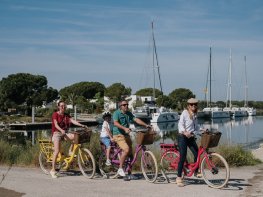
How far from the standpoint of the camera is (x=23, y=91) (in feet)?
312

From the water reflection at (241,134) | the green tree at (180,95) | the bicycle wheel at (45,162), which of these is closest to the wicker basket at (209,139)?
the water reflection at (241,134)

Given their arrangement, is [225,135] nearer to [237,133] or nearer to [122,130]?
[237,133]

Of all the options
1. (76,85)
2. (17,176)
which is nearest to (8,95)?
(76,85)

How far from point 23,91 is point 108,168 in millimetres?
87936

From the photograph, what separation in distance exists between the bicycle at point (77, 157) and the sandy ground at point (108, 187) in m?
0.20

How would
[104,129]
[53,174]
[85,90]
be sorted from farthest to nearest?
1. [85,90]
2. [104,129]
3. [53,174]

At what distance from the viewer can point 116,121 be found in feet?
31.2

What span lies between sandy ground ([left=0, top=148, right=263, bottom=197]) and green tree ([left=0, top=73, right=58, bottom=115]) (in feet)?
266

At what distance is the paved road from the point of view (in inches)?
317

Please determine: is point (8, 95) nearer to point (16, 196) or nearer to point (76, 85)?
point (76, 85)

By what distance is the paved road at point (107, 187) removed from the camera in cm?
805

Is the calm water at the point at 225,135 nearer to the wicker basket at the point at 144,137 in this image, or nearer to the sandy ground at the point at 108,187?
the sandy ground at the point at 108,187

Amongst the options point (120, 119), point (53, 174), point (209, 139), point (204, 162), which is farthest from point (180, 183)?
Result: point (53, 174)

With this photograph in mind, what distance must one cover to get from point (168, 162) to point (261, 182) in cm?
199
